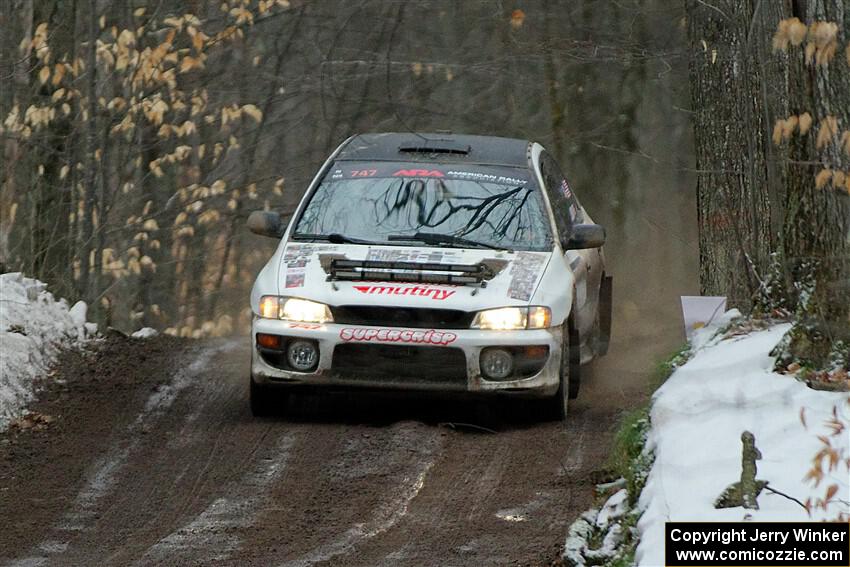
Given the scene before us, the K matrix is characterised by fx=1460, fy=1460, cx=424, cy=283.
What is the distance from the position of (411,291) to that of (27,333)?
363 cm

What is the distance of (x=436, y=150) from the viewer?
10352 millimetres

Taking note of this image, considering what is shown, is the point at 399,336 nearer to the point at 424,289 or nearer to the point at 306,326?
the point at 424,289

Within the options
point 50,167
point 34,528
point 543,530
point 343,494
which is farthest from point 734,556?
point 50,167

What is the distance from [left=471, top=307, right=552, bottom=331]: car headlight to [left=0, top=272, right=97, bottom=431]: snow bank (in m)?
3.12

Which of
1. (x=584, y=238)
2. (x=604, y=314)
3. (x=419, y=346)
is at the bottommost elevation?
(x=604, y=314)

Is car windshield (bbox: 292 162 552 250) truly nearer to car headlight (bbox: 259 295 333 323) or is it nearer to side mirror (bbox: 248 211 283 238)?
side mirror (bbox: 248 211 283 238)

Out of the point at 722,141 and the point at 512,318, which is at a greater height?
the point at 722,141

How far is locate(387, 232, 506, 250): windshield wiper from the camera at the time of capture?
30.8 feet

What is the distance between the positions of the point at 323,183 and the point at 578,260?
1835 mm

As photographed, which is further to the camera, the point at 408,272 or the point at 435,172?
the point at 435,172

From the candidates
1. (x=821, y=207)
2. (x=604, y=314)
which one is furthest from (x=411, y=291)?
(x=604, y=314)

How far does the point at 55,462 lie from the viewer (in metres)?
8.44

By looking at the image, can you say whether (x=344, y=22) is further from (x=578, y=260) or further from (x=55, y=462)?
(x=55, y=462)

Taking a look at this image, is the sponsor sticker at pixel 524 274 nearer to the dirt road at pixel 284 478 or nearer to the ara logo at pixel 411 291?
the ara logo at pixel 411 291
